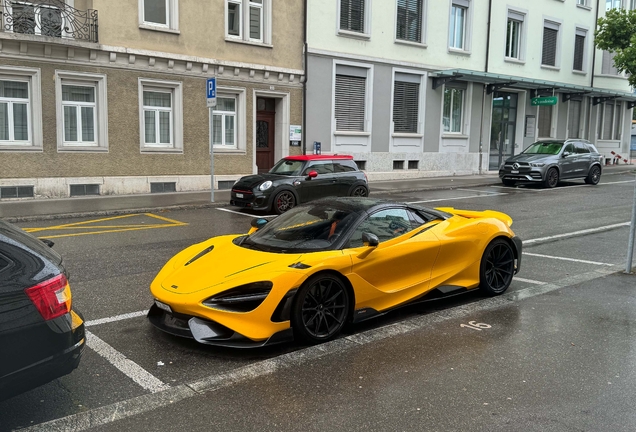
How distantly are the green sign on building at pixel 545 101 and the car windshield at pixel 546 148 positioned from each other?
7.67 meters

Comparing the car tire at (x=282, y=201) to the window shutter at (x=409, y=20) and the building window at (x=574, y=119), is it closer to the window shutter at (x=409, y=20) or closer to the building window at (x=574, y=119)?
the window shutter at (x=409, y=20)

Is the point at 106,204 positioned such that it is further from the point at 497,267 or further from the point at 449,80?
the point at 449,80

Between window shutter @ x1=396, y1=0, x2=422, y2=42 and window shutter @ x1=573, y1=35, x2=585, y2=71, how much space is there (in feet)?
44.3

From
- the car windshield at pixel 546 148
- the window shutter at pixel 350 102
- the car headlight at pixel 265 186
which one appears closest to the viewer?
the car headlight at pixel 265 186

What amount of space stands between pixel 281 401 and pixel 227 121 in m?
17.1

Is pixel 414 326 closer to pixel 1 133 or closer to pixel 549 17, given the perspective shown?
pixel 1 133

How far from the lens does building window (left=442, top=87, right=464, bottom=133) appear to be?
27078 mm

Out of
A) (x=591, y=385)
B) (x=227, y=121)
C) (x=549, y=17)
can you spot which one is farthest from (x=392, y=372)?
(x=549, y=17)

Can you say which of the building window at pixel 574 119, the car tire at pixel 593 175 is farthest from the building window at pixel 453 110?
the building window at pixel 574 119

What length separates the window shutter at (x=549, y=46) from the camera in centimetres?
3161

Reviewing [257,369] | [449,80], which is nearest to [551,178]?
[449,80]

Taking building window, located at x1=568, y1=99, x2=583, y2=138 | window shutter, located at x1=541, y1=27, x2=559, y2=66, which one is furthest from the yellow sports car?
building window, located at x1=568, y1=99, x2=583, y2=138

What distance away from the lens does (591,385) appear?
172 inches

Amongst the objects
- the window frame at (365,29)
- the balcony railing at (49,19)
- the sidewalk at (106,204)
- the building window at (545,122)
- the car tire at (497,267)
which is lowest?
the sidewalk at (106,204)
